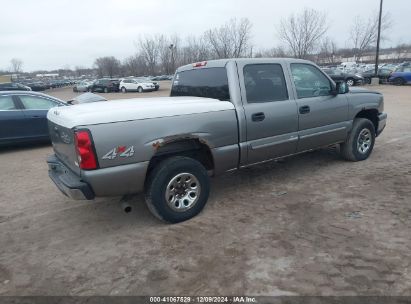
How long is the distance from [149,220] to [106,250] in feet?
2.50

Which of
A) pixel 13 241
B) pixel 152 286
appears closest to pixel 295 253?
pixel 152 286

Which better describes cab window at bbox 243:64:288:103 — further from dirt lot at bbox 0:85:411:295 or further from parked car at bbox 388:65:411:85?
parked car at bbox 388:65:411:85

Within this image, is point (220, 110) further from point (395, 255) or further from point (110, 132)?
point (395, 255)

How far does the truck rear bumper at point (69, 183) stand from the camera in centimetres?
349

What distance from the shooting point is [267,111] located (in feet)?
15.1

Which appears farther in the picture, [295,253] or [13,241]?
[13,241]

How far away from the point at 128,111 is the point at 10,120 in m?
5.90

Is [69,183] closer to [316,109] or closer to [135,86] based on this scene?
[316,109]

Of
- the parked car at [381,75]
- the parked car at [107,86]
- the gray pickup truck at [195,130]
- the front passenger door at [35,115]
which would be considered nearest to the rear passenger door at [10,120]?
the front passenger door at [35,115]

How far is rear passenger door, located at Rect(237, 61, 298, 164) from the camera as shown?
448 cm

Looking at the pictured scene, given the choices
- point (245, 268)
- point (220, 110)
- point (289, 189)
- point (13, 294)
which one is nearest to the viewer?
point (13, 294)

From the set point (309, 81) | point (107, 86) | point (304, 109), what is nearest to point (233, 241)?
point (304, 109)

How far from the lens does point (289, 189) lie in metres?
5.05

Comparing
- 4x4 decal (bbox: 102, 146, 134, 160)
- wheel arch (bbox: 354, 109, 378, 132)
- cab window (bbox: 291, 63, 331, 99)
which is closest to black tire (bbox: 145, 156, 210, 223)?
4x4 decal (bbox: 102, 146, 134, 160)
